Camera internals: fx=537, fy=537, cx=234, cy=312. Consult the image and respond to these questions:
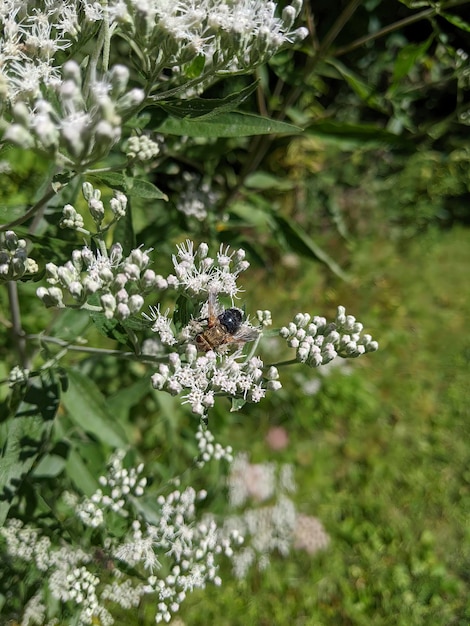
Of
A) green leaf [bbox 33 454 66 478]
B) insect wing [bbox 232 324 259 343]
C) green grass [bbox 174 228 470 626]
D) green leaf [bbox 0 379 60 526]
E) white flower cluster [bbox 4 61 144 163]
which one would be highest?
white flower cluster [bbox 4 61 144 163]

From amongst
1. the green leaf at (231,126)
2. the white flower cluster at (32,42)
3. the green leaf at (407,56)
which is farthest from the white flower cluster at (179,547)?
the green leaf at (407,56)

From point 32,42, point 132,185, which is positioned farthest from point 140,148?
point 32,42

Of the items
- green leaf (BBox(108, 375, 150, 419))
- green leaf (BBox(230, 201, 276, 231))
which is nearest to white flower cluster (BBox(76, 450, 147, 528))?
green leaf (BBox(108, 375, 150, 419))

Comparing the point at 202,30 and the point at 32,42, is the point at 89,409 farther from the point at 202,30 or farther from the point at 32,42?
the point at 202,30

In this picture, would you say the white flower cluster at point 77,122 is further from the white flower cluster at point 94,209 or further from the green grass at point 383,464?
the green grass at point 383,464

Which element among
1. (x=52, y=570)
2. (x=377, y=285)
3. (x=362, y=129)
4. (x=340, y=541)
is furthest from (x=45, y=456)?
(x=377, y=285)

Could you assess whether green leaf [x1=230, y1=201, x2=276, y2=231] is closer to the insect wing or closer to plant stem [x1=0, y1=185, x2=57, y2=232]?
the insect wing
